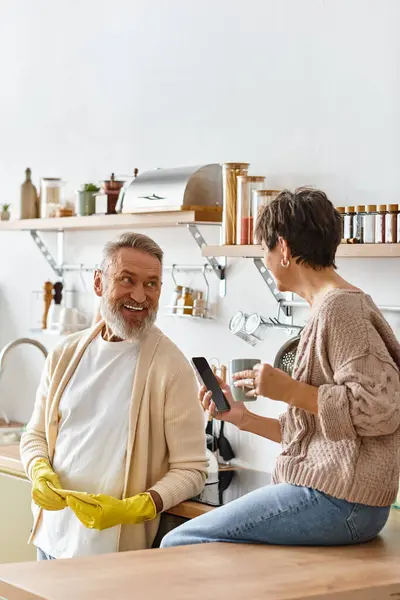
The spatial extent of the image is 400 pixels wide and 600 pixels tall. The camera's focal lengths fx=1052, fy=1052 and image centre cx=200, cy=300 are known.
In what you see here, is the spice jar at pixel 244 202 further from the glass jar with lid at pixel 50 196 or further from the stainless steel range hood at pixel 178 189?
the glass jar with lid at pixel 50 196

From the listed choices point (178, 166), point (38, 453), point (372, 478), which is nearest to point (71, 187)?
point (178, 166)

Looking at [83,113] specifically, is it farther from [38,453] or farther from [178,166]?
[38,453]

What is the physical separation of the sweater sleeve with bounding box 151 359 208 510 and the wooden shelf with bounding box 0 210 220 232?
0.70 metres

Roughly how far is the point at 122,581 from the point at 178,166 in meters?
2.09

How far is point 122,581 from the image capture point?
208cm

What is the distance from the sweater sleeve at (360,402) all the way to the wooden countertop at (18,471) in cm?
85

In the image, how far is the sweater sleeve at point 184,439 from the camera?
2.90 metres

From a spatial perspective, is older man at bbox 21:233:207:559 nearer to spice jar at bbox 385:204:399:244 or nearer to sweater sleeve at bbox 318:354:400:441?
spice jar at bbox 385:204:399:244

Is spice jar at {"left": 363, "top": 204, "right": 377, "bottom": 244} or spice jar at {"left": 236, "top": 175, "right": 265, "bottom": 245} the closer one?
spice jar at {"left": 363, "top": 204, "right": 377, "bottom": 244}

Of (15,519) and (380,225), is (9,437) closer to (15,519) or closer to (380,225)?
(15,519)

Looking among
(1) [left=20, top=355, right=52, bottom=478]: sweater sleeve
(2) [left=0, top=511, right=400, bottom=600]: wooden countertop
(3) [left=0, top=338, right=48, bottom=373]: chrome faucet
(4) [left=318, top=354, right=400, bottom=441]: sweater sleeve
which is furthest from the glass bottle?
(4) [left=318, top=354, right=400, bottom=441]: sweater sleeve

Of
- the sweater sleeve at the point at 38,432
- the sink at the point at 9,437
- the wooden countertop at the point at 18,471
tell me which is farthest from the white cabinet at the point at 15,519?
the sink at the point at 9,437

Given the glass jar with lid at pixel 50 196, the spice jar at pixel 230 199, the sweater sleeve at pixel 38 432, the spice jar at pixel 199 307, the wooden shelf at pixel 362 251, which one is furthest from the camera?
Answer: the glass jar with lid at pixel 50 196

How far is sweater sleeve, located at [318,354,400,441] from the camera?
213 centimetres
